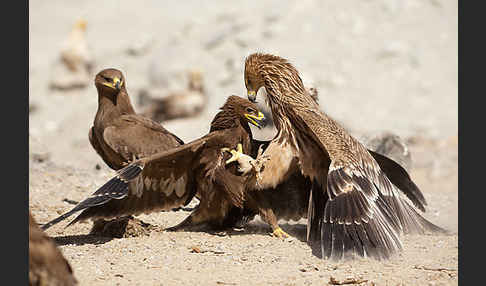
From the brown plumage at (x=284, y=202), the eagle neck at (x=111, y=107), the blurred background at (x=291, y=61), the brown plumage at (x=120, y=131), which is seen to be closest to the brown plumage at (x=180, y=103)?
the blurred background at (x=291, y=61)

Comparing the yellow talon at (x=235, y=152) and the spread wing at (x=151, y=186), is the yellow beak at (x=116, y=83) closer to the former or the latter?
the spread wing at (x=151, y=186)

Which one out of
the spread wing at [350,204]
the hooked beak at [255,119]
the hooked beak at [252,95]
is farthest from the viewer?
the hooked beak at [252,95]

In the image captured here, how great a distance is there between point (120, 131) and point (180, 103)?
7639 millimetres

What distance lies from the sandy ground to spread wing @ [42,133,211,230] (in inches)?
30.3

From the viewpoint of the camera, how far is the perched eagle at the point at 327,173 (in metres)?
5.57

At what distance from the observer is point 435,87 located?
53.8 feet

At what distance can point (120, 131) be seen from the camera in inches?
307

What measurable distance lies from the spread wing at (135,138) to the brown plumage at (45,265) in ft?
13.2

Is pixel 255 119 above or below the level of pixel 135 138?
above

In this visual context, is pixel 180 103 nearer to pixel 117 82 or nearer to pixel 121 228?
pixel 117 82

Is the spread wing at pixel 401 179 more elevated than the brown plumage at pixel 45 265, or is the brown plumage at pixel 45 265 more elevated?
the spread wing at pixel 401 179

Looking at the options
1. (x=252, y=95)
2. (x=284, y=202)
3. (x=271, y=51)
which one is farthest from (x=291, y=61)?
(x=284, y=202)

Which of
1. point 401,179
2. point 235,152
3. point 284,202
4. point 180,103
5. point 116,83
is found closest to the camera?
point 235,152

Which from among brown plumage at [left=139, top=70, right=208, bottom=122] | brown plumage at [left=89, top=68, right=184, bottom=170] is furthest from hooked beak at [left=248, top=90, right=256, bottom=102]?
brown plumage at [left=139, top=70, right=208, bottom=122]
